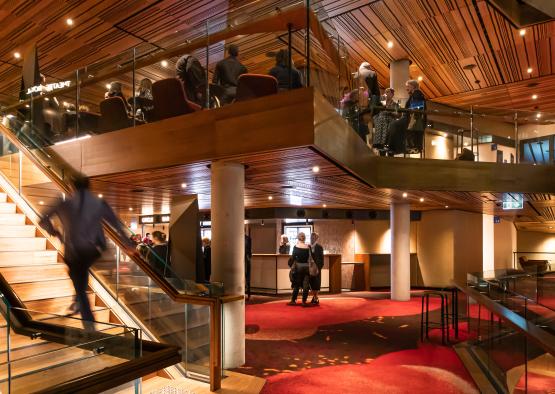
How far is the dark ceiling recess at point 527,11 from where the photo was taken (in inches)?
300

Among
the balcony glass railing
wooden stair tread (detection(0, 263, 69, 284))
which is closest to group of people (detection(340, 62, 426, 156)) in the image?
the balcony glass railing

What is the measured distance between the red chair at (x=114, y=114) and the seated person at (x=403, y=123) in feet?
15.1

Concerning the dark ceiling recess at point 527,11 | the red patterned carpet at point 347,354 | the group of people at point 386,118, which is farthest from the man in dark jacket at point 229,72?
the dark ceiling recess at point 527,11

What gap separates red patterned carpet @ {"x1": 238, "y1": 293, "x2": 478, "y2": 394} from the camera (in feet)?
16.9

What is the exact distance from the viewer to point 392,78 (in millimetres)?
10695

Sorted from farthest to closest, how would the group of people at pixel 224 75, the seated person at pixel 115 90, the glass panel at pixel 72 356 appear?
the seated person at pixel 115 90
the group of people at pixel 224 75
the glass panel at pixel 72 356

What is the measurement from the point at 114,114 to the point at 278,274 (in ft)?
24.8

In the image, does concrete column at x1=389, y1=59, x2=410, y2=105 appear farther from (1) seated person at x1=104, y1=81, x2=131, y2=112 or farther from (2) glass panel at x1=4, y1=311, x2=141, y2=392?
(2) glass panel at x1=4, y1=311, x2=141, y2=392

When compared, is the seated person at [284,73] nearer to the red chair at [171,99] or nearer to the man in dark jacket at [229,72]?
the man in dark jacket at [229,72]

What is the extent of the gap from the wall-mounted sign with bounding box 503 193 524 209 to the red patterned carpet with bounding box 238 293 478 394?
3.52m

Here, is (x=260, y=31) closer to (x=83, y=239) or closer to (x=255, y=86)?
(x=255, y=86)

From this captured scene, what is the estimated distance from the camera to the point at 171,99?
19.8ft

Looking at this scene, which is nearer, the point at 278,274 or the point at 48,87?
the point at 48,87

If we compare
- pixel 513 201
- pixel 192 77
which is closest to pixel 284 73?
pixel 192 77
